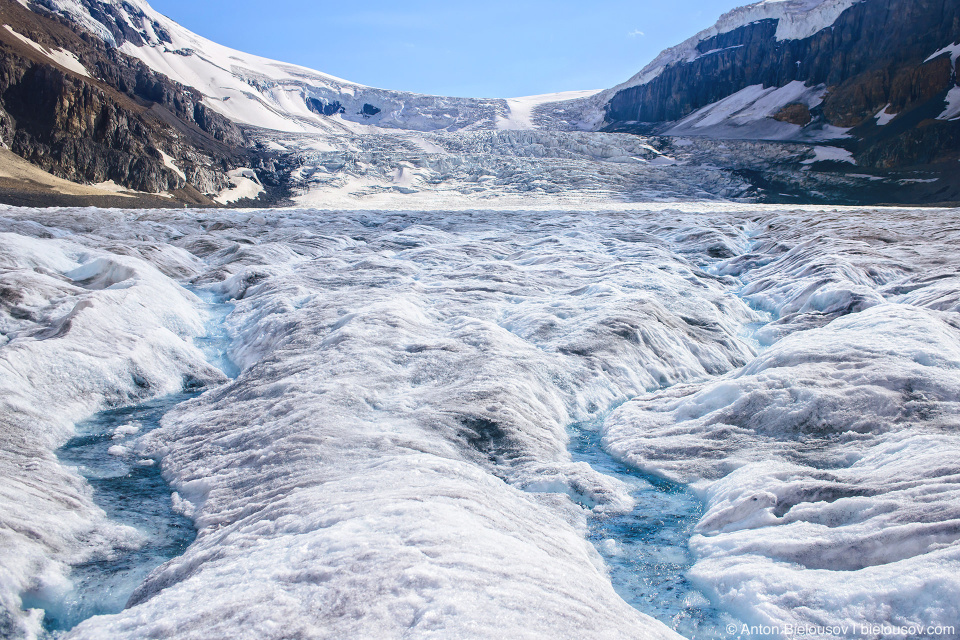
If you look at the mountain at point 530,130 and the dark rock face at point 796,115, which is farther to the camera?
the dark rock face at point 796,115

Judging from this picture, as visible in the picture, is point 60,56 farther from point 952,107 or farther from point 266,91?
point 952,107

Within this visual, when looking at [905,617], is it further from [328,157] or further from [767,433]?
[328,157]

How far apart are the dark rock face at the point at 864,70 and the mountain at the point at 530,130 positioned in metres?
0.19

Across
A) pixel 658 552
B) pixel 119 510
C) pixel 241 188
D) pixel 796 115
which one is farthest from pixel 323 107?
pixel 658 552

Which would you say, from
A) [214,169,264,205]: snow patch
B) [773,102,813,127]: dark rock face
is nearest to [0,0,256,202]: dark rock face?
[214,169,264,205]: snow patch

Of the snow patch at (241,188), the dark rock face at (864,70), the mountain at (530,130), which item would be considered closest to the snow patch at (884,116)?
the mountain at (530,130)

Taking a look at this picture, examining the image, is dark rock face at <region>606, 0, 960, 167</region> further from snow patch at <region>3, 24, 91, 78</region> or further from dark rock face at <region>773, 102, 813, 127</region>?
snow patch at <region>3, 24, 91, 78</region>

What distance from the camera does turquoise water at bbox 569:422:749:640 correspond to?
294 centimetres

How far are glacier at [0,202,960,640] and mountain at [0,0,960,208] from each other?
23561mm

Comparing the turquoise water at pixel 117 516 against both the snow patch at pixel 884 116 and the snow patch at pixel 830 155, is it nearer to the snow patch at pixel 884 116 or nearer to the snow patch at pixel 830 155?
the snow patch at pixel 830 155

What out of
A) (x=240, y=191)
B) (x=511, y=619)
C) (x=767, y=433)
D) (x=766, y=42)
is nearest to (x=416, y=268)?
(x=767, y=433)

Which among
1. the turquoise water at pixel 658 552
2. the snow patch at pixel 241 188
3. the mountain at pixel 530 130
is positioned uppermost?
the mountain at pixel 530 130

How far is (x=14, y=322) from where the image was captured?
6.88 m

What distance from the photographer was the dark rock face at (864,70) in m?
51.0
